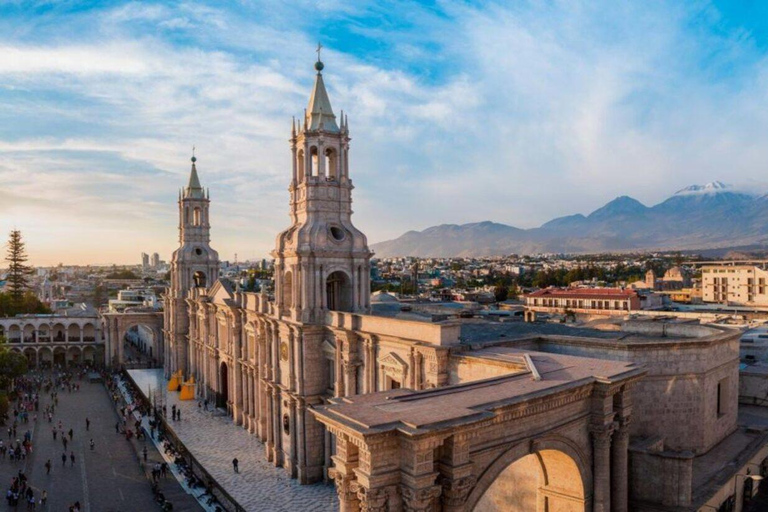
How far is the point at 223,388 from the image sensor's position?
4147cm

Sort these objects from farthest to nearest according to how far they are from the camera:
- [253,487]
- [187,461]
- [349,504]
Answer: [187,461] < [253,487] < [349,504]

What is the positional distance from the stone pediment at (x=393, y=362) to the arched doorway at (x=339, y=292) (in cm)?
575

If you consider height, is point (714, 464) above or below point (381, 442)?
below

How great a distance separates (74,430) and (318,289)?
799 inches

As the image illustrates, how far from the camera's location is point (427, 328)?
2023 centimetres

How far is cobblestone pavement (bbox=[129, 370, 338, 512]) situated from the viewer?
24.8 meters

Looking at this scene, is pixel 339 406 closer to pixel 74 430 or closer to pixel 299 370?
pixel 299 370

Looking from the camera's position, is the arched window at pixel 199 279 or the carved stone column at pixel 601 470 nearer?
the carved stone column at pixel 601 470

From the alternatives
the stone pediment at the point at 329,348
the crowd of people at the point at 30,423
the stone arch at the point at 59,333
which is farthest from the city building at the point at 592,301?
the stone arch at the point at 59,333

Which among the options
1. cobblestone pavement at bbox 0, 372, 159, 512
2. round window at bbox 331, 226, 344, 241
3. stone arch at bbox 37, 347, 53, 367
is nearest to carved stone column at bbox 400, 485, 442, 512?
round window at bbox 331, 226, 344, 241

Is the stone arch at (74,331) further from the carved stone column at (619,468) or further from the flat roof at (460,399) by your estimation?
the carved stone column at (619,468)

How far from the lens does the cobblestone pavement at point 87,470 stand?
83.2ft

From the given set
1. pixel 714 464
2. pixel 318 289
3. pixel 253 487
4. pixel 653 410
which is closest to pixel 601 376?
pixel 653 410

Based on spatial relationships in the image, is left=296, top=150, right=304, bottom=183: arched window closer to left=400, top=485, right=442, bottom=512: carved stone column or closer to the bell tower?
the bell tower
